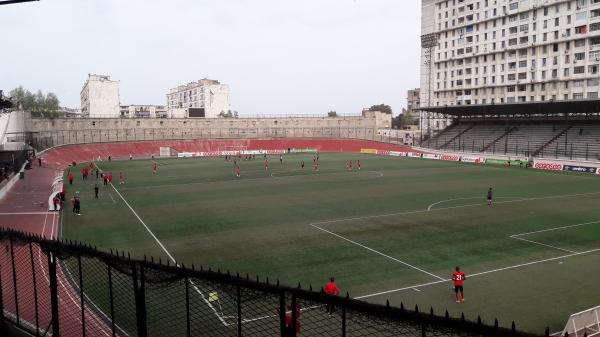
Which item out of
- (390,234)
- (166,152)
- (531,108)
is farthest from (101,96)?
(390,234)

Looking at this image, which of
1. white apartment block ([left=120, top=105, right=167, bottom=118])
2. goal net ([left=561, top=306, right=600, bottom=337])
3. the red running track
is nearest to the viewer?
the red running track

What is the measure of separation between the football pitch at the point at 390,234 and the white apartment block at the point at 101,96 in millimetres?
100160

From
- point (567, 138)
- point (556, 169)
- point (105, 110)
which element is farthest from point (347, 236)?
point (105, 110)

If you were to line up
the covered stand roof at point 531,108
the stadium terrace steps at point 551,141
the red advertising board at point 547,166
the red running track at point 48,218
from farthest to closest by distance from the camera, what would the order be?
the stadium terrace steps at point 551,141
the covered stand roof at point 531,108
the red advertising board at point 547,166
the red running track at point 48,218

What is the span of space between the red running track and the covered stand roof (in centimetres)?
1369

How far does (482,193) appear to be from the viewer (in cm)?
4175

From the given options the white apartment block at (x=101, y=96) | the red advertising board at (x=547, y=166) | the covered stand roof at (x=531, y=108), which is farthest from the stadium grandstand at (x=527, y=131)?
the white apartment block at (x=101, y=96)

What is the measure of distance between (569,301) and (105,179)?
147 feet

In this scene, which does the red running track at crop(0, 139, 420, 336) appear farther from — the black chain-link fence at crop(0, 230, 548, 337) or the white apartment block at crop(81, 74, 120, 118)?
the white apartment block at crop(81, 74, 120, 118)

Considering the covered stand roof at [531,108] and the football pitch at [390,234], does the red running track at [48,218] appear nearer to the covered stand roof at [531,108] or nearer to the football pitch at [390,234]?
the football pitch at [390,234]

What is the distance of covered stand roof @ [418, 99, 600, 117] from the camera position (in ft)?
213

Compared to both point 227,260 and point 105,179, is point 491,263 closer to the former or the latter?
point 227,260

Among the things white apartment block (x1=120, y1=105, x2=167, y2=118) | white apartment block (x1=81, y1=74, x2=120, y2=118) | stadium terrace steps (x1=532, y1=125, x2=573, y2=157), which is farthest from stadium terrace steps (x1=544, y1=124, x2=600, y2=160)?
white apartment block (x1=120, y1=105, x2=167, y2=118)

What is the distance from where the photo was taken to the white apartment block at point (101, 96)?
5610 inches
